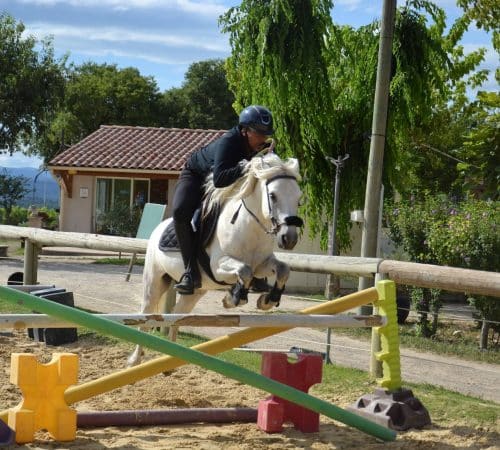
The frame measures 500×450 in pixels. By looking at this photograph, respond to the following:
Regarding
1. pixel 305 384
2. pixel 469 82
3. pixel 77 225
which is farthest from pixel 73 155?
pixel 305 384

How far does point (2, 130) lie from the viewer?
1107 inches

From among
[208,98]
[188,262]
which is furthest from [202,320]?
[208,98]

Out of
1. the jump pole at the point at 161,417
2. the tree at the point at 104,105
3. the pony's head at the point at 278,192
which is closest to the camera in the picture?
the pony's head at the point at 278,192

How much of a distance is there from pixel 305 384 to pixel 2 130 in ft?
78.7

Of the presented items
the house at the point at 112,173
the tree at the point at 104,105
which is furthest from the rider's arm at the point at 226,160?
the tree at the point at 104,105

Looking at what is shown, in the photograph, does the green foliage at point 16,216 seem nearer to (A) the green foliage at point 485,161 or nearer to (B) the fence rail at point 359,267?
(B) the fence rail at point 359,267

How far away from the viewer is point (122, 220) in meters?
28.7

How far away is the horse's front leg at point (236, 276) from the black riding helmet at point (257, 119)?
3.15ft

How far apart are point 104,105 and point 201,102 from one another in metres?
6.71

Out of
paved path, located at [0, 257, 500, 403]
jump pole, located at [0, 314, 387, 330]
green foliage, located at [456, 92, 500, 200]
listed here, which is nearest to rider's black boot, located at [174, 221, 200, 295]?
jump pole, located at [0, 314, 387, 330]

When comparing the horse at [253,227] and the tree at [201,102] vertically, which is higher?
the tree at [201,102]

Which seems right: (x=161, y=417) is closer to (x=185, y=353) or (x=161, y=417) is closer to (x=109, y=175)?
(x=185, y=353)

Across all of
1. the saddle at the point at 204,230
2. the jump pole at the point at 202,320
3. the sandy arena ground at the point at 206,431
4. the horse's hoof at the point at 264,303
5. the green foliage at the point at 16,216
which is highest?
the saddle at the point at 204,230

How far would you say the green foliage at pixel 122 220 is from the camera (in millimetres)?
28438
